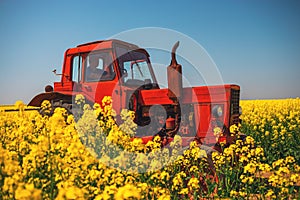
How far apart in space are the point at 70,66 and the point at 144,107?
178 cm

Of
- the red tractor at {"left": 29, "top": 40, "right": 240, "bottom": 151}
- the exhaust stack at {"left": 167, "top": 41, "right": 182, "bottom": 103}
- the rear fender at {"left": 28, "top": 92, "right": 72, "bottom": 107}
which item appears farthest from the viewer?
the rear fender at {"left": 28, "top": 92, "right": 72, "bottom": 107}

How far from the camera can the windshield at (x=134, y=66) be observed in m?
5.46

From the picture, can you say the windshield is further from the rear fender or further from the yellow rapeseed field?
the rear fender

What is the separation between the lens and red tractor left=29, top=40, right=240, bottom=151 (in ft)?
16.0

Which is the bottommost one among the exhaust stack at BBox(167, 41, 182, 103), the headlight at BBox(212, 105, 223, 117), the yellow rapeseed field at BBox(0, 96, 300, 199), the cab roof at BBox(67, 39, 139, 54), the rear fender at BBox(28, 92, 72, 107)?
the yellow rapeseed field at BBox(0, 96, 300, 199)

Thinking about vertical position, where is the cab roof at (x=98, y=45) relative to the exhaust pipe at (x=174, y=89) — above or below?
above

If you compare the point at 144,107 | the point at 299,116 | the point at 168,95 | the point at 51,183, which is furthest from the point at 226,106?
the point at 299,116

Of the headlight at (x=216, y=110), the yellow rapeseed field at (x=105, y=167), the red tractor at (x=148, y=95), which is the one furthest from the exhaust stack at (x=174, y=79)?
the yellow rapeseed field at (x=105, y=167)

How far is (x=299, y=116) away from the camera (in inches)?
363

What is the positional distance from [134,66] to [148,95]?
860 millimetres

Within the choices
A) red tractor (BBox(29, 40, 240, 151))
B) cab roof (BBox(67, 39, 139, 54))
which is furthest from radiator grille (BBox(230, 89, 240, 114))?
cab roof (BBox(67, 39, 139, 54))

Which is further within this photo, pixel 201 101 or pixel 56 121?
pixel 201 101

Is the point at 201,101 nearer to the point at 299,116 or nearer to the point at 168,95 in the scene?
the point at 168,95

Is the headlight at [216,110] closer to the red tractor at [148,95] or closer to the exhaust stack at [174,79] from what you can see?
the red tractor at [148,95]
